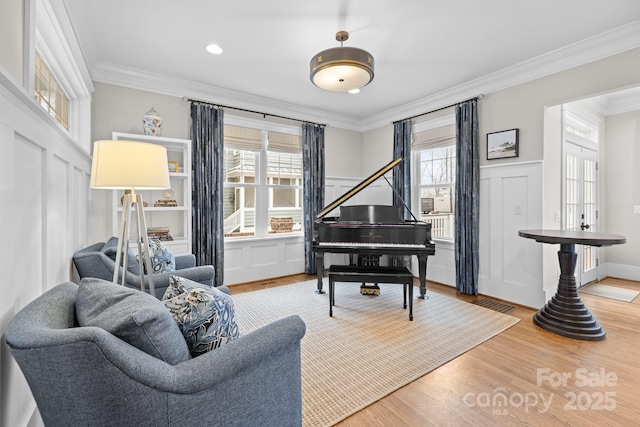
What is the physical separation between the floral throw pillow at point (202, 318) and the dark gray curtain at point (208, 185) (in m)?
2.78

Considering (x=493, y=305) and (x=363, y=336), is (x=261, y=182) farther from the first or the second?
(x=493, y=305)

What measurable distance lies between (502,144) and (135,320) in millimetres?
4068

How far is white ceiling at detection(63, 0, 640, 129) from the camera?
2.39 metres

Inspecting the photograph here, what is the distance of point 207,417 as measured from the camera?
94 cm

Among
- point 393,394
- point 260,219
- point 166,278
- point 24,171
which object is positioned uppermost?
point 24,171

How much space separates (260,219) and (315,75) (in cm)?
264

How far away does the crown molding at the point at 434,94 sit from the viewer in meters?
2.81

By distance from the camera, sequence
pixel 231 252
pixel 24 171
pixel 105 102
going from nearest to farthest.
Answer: pixel 24 171 < pixel 105 102 < pixel 231 252

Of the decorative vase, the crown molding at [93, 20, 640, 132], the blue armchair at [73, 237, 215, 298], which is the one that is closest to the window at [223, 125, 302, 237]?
the crown molding at [93, 20, 640, 132]

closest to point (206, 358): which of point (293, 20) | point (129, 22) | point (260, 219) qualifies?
point (293, 20)

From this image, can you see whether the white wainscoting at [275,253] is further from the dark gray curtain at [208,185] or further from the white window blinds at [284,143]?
the white window blinds at [284,143]

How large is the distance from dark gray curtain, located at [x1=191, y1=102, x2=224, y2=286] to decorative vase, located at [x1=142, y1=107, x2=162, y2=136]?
444 mm

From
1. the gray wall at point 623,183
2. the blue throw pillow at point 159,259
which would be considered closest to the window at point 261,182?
the blue throw pillow at point 159,259

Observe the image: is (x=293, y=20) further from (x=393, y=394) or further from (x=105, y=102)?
(x=393, y=394)
